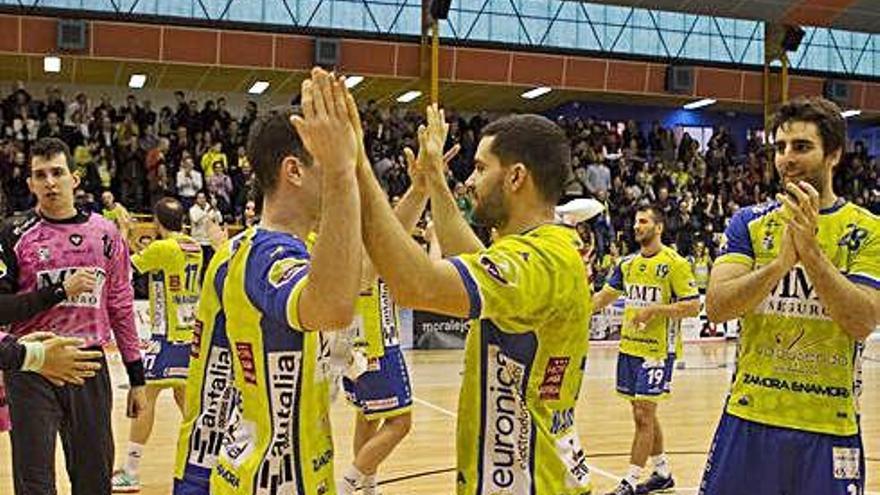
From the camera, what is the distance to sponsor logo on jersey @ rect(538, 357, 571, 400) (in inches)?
120

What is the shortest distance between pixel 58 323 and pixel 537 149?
122 inches

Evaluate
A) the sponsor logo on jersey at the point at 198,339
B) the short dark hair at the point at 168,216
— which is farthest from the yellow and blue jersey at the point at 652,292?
the sponsor logo on jersey at the point at 198,339

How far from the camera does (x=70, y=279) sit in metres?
4.92

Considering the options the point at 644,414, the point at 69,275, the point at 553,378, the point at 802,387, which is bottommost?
the point at 644,414

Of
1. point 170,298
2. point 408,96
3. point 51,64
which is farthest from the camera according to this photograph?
point 408,96

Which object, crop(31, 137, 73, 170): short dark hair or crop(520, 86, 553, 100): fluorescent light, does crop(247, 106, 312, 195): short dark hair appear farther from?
crop(520, 86, 553, 100): fluorescent light

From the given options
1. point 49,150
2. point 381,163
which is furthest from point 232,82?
point 49,150

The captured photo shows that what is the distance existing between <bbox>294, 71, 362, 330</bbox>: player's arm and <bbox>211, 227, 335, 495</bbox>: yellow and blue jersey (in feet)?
1.47

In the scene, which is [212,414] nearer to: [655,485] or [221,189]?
[655,485]

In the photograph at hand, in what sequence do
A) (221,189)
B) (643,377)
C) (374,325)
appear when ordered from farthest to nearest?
(221,189), (643,377), (374,325)

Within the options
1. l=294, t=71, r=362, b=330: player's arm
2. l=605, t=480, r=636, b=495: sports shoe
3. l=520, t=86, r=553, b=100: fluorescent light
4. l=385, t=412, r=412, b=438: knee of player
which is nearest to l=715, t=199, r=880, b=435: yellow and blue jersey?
l=294, t=71, r=362, b=330: player's arm

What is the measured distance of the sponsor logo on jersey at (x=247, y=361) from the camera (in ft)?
9.50

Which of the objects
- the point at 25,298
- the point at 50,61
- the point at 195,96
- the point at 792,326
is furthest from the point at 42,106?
the point at 792,326

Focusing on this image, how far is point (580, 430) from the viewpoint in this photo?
33.4 feet
